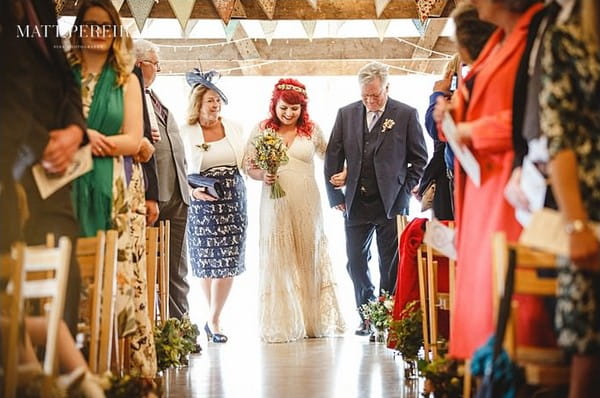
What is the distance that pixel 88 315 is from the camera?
4336 millimetres

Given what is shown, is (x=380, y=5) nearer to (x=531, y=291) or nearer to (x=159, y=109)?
(x=159, y=109)

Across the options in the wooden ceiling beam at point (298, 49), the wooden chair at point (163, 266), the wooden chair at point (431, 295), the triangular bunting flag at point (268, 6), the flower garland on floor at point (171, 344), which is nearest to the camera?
the wooden chair at point (431, 295)

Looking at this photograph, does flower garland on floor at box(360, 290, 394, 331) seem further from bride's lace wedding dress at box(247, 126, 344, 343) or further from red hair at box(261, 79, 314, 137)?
red hair at box(261, 79, 314, 137)

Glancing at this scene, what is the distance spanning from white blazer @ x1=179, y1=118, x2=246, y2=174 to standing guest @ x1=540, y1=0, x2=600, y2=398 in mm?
5500

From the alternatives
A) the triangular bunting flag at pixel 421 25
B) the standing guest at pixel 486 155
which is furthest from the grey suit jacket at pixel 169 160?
the standing guest at pixel 486 155

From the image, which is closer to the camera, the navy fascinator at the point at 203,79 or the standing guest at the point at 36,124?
the standing guest at the point at 36,124

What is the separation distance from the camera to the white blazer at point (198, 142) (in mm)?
8508


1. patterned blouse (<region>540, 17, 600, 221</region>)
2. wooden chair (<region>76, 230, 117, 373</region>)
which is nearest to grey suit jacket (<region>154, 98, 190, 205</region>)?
wooden chair (<region>76, 230, 117, 373</region>)

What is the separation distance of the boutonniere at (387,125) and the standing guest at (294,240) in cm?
68

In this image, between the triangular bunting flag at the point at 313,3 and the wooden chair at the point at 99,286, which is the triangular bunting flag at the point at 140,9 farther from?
the wooden chair at the point at 99,286

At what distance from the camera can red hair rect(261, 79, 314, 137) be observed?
8.80m

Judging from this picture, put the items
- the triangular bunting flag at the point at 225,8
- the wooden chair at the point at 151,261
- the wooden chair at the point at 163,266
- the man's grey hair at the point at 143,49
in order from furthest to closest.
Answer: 1. the triangular bunting flag at the point at 225,8
2. the man's grey hair at the point at 143,49
3. the wooden chair at the point at 163,266
4. the wooden chair at the point at 151,261

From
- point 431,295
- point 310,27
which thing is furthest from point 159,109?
point 431,295

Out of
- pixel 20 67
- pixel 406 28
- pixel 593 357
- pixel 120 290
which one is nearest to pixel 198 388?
pixel 120 290
